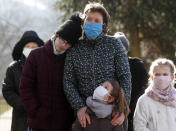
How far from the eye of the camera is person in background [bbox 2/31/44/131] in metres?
4.49

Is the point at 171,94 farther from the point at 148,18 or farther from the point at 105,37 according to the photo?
the point at 148,18

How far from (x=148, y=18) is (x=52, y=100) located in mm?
9635

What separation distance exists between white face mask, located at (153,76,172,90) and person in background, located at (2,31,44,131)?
1.50m

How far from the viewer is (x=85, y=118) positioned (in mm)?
3447

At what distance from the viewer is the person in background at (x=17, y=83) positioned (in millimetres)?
4492

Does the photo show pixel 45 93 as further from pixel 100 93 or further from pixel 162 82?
pixel 162 82

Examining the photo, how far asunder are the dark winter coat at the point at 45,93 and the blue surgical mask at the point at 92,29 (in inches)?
13.6

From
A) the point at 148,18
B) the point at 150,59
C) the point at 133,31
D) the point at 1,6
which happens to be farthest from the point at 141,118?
the point at 1,6

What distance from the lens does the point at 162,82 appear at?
4.13 meters

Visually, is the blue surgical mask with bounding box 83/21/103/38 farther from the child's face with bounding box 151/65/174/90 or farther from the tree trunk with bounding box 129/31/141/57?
the tree trunk with bounding box 129/31/141/57

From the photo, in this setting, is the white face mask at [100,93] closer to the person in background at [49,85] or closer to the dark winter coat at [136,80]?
the person in background at [49,85]

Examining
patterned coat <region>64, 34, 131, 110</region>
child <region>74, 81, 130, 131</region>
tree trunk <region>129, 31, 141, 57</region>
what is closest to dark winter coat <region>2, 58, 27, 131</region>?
patterned coat <region>64, 34, 131, 110</region>

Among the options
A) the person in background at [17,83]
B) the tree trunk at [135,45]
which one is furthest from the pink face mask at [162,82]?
the tree trunk at [135,45]

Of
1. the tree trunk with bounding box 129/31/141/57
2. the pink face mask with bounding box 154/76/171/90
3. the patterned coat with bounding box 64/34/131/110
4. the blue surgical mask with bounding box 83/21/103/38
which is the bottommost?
the tree trunk with bounding box 129/31/141/57
